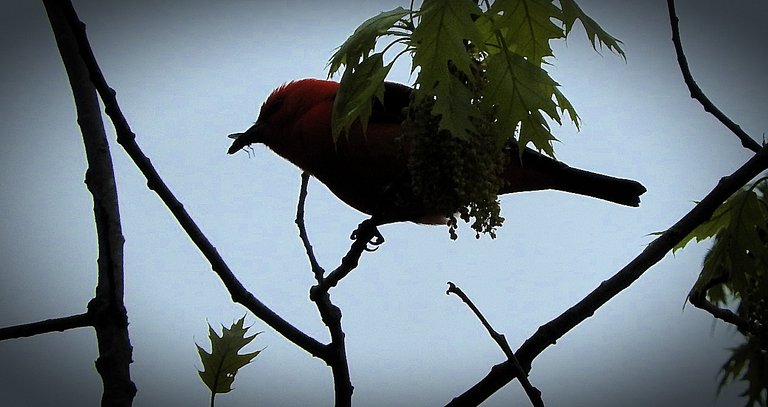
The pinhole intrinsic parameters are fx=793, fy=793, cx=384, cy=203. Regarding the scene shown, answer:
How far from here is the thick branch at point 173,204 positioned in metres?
1.66

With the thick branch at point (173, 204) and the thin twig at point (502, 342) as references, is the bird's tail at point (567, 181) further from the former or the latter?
the thin twig at point (502, 342)

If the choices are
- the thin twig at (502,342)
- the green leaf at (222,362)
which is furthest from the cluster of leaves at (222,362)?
the thin twig at (502,342)

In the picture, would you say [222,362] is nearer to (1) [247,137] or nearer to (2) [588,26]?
(2) [588,26]

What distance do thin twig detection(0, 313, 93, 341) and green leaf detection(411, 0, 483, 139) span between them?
924mm

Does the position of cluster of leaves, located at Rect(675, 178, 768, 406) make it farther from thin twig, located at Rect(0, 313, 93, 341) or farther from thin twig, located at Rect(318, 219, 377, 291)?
thin twig, located at Rect(0, 313, 93, 341)

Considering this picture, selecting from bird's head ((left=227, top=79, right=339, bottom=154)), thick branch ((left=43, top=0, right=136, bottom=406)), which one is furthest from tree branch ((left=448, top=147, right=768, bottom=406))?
bird's head ((left=227, top=79, right=339, bottom=154))

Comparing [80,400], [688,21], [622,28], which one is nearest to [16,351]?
[80,400]

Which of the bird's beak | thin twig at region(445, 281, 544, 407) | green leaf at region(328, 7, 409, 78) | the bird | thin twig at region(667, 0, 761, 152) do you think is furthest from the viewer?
the bird's beak

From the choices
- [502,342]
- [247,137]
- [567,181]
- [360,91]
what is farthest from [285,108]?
[502,342]

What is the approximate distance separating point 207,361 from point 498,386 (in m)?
0.86

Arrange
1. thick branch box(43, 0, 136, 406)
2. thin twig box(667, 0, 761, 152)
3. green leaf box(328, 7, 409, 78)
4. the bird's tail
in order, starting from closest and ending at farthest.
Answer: thick branch box(43, 0, 136, 406)
green leaf box(328, 7, 409, 78)
thin twig box(667, 0, 761, 152)
the bird's tail

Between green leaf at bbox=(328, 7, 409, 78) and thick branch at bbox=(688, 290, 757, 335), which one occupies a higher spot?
green leaf at bbox=(328, 7, 409, 78)

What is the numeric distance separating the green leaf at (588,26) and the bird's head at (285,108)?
205 cm

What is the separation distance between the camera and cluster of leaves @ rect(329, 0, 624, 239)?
1.67 metres
